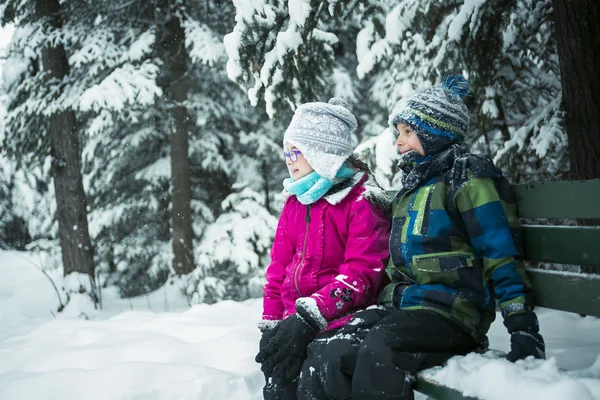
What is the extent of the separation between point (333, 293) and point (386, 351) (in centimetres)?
49

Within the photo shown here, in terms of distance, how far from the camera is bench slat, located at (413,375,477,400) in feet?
5.96

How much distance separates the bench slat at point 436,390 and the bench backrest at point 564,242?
2.60 ft

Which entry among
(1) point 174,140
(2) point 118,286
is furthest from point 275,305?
(2) point 118,286

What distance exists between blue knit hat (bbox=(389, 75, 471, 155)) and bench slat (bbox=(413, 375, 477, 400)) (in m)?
1.07

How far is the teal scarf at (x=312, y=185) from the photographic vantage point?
2.72m

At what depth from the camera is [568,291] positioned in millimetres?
2236

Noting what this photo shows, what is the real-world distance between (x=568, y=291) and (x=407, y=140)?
3.31 ft

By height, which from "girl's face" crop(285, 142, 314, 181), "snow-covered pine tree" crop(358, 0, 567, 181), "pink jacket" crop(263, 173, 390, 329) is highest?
"snow-covered pine tree" crop(358, 0, 567, 181)

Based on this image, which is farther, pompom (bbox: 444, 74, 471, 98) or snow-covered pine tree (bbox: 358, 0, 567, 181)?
snow-covered pine tree (bbox: 358, 0, 567, 181)

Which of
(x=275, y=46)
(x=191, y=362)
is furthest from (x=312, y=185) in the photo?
(x=275, y=46)

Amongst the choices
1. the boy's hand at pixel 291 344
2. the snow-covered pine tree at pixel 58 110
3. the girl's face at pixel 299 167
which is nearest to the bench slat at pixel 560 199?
the girl's face at pixel 299 167

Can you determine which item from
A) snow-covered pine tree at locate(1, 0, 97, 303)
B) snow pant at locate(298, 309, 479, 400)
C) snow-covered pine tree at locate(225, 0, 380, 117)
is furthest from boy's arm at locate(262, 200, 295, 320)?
snow-covered pine tree at locate(1, 0, 97, 303)

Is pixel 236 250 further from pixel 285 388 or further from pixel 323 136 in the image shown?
pixel 285 388

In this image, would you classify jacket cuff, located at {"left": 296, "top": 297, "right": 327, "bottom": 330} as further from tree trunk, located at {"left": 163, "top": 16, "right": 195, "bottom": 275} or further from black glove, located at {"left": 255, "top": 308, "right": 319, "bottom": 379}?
tree trunk, located at {"left": 163, "top": 16, "right": 195, "bottom": 275}
